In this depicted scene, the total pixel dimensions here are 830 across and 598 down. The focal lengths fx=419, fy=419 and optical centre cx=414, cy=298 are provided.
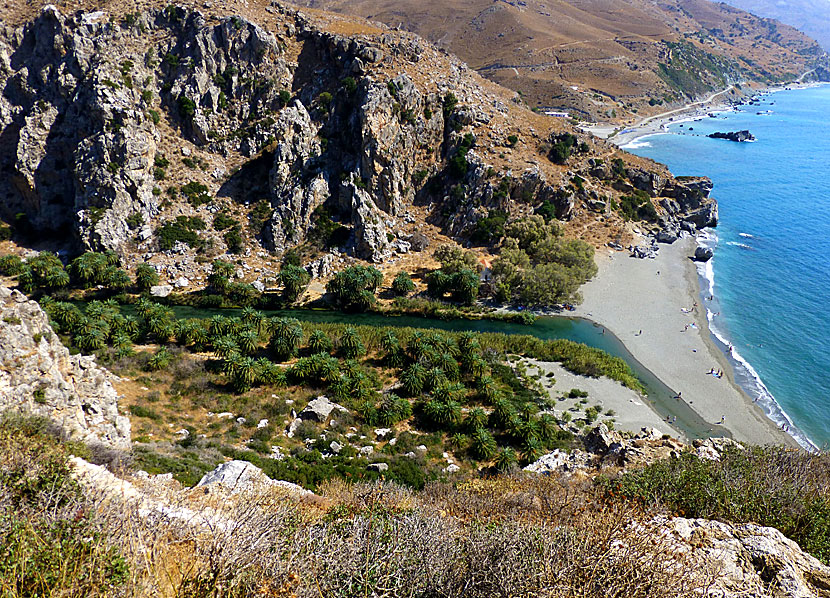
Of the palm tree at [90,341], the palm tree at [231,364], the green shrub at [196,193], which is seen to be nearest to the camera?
the palm tree at [231,364]

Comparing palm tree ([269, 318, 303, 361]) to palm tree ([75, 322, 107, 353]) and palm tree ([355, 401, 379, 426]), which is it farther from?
palm tree ([75, 322, 107, 353])

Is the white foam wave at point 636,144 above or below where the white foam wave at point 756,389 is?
above

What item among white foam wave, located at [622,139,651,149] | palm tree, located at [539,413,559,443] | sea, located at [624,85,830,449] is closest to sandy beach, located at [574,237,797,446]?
sea, located at [624,85,830,449]

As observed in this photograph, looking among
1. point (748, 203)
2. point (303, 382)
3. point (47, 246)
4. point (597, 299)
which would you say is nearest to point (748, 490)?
point (303, 382)

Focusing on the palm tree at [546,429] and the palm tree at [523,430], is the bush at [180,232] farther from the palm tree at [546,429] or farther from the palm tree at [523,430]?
the palm tree at [546,429]

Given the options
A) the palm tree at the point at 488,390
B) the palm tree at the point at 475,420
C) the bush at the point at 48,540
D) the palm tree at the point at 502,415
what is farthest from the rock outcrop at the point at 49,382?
the palm tree at the point at 488,390
